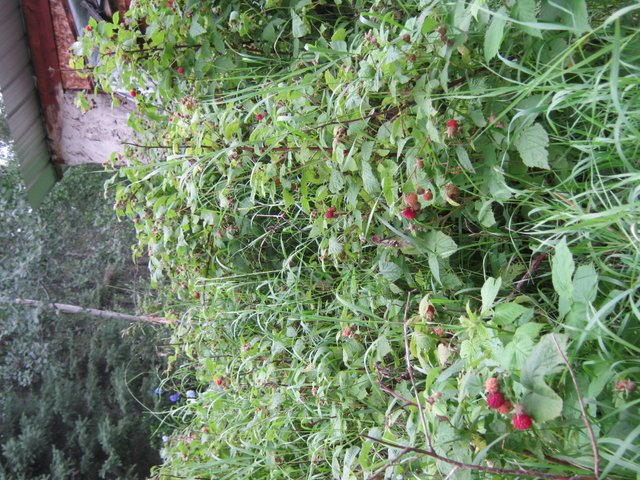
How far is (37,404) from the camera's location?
14.4 feet

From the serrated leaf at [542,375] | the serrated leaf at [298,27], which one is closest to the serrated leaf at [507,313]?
the serrated leaf at [542,375]

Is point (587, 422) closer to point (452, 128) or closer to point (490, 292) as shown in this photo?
point (490, 292)

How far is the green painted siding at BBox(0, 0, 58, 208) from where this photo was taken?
2.41 meters

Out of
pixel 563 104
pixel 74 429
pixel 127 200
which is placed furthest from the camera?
pixel 74 429

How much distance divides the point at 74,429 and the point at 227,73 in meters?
3.67

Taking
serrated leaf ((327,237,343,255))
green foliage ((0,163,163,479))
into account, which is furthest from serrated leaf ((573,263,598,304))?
green foliage ((0,163,163,479))

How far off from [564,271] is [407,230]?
41 centimetres

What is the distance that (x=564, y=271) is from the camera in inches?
27.3

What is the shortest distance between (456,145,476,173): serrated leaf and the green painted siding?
7.65 ft

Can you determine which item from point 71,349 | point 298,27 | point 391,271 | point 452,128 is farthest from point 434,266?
point 71,349

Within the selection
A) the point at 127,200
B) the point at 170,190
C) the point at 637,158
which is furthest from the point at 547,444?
the point at 127,200

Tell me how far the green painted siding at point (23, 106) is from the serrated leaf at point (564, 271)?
8.41 ft

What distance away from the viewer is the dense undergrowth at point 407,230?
68 cm

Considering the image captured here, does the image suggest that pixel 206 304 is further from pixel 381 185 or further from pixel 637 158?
pixel 637 158
